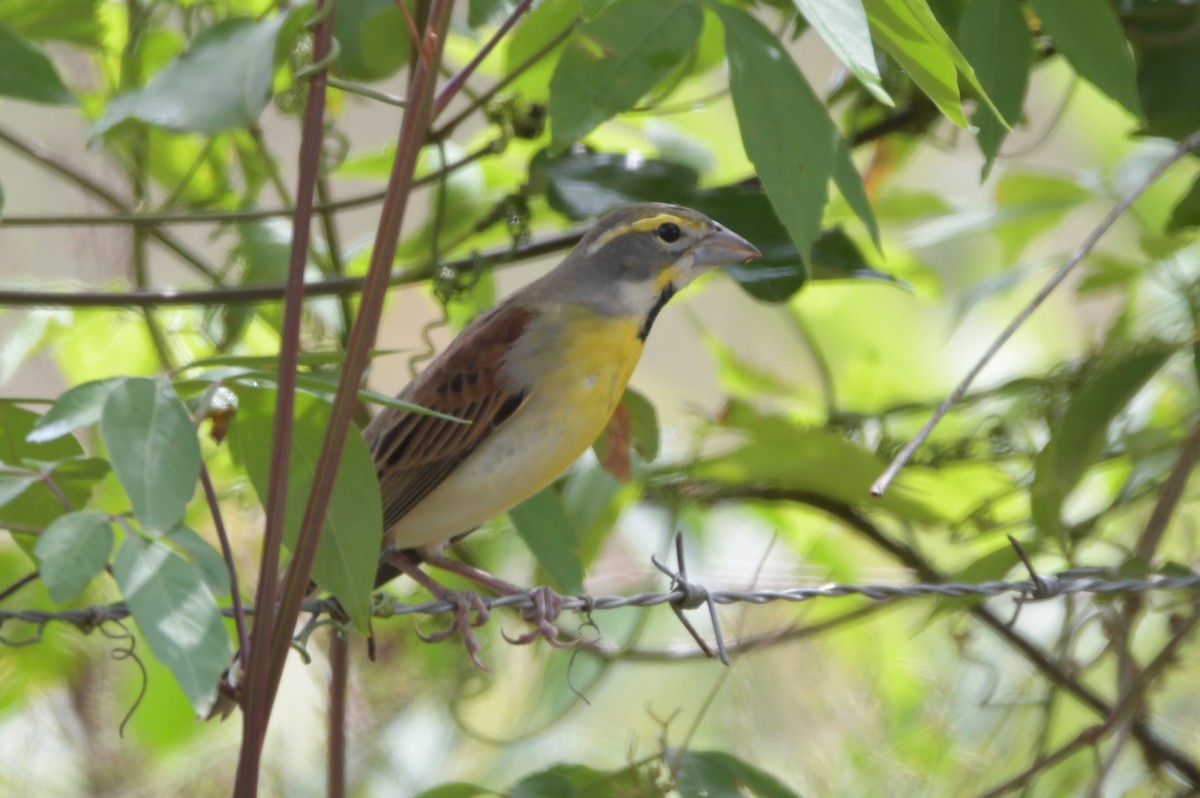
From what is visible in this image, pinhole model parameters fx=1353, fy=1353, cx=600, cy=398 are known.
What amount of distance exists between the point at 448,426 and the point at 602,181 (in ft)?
1.81

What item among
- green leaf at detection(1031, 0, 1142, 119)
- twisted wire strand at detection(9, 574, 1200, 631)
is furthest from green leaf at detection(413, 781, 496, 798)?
green leaf at detection(1031, 0, 1142, 119)

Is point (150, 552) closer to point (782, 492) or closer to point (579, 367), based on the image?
point (579, 367)

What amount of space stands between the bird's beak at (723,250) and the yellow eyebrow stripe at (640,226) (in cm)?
6

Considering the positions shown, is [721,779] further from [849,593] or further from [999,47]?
[999,47]

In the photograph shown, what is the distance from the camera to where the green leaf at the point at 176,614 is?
1.14 meters

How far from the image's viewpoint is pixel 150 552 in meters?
1.24

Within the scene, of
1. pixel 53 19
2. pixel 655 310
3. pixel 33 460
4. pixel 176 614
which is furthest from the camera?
pixel 655 310

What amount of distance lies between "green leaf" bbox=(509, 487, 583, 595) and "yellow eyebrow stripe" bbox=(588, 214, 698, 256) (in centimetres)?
53

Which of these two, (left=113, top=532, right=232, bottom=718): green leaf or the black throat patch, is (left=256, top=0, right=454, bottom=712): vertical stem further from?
the black throat patch

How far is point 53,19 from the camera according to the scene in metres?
2.14

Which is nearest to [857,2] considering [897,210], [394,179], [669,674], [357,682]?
[394,179]

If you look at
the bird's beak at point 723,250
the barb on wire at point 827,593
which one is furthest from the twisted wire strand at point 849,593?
the bird's beak at point 723,250

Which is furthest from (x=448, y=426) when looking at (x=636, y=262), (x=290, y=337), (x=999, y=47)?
(x=999, y=47)

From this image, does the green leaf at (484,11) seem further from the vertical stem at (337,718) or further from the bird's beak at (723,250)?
the vertical stem at (337,718)
